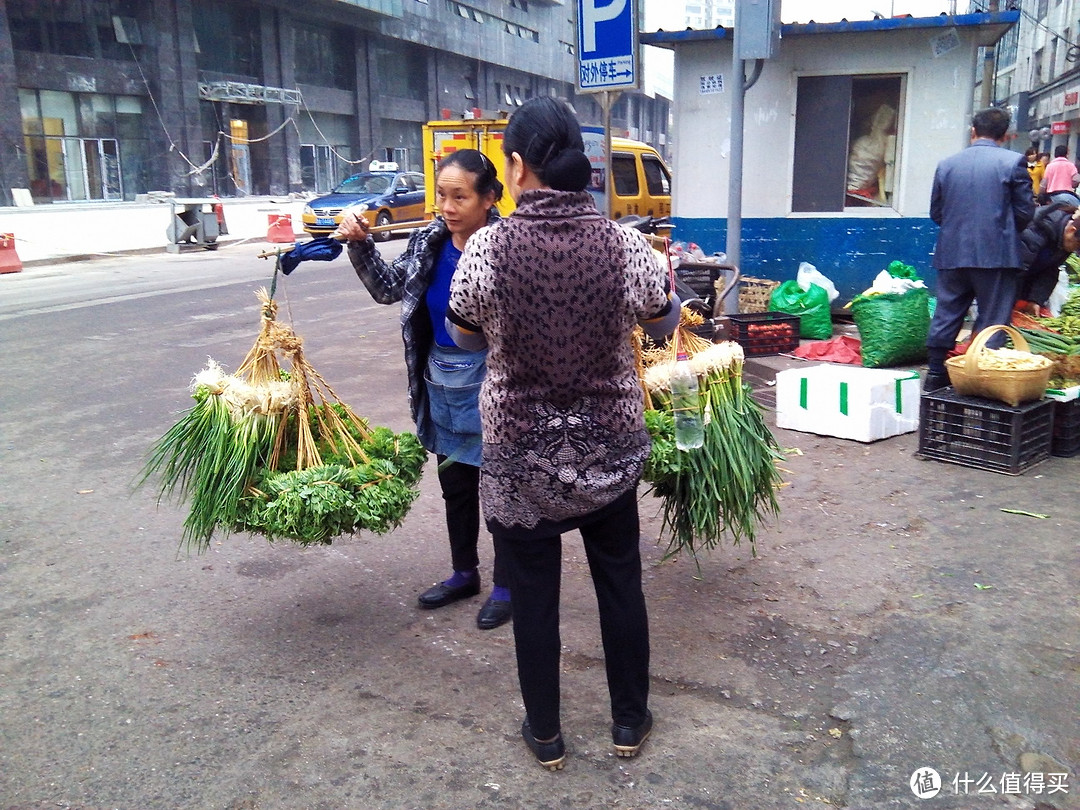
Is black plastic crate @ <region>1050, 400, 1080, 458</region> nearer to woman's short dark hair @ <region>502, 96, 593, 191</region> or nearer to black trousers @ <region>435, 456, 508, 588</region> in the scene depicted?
black trousers @ <region>435, 456, 508, 588</region>

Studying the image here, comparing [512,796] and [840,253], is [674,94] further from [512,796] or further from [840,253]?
[512,796]

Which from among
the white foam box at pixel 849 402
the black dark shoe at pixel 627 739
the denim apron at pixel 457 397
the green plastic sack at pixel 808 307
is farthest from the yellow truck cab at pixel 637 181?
the black dark shoe at pixel 627 739

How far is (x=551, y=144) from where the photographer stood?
7.59 feet

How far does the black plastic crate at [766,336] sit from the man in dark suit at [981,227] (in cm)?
180

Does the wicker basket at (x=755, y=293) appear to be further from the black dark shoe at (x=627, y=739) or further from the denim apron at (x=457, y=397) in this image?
the black dark shoe at (x=627, y=739)

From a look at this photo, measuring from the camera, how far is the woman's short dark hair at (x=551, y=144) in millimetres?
2311

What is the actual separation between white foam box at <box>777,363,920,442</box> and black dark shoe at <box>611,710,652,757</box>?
3.36 meters

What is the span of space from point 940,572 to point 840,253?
560cm

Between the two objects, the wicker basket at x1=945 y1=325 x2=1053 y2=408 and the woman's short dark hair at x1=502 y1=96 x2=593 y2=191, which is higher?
the woman's short dark hair at x1=502 y1=96 x2=593 y2=191

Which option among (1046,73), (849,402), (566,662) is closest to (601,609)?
(566,662)

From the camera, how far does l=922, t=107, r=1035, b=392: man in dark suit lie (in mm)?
5684

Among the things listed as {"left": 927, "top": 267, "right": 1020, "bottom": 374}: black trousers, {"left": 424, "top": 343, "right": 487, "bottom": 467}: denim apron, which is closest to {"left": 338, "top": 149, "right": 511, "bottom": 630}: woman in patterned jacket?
{"left": 424, "top": 343, "right": 487, "bottom": 467}: denim apron

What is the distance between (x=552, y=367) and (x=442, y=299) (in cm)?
98

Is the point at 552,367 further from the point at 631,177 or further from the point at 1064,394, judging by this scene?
the point at 631,177
